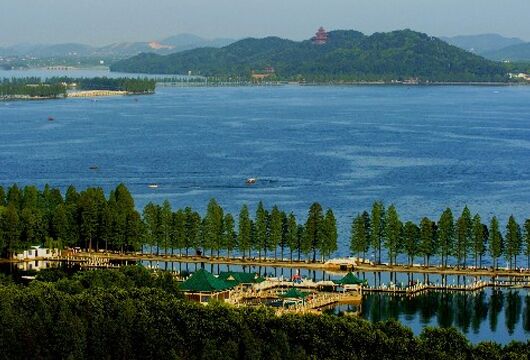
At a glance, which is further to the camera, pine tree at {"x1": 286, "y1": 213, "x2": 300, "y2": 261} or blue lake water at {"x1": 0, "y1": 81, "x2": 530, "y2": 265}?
blue lake water at {"x1": 0, "y1": 81, "x2": 530, "y2": 265}

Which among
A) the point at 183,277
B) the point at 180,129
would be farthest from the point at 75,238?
the point at 180,129

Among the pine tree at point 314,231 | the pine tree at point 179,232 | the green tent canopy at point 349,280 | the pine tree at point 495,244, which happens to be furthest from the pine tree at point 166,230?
the pine tree at point 495,244

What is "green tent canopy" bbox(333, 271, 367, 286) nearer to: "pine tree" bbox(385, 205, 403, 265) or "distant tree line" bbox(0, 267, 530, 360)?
"pine tree" bbox(385, 205, 403, 265)

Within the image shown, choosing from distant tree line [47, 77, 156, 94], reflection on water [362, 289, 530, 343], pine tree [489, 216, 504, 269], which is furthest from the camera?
distant tree line [47, 77, 156, 94]

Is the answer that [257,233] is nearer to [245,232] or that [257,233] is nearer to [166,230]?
[245,232]

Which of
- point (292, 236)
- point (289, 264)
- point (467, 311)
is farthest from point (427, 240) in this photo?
point (467, 311)

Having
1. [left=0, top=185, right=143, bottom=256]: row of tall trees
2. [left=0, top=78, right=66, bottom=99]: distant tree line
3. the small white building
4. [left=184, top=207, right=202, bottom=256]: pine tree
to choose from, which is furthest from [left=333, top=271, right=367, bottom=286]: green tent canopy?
[left=0, top=78, right=66, bottom=99]: distant tree line

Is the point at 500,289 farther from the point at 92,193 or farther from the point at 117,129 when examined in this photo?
the point at 117,129


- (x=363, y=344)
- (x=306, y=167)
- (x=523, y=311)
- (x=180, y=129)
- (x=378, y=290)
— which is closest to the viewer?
(x=363, y=344)
